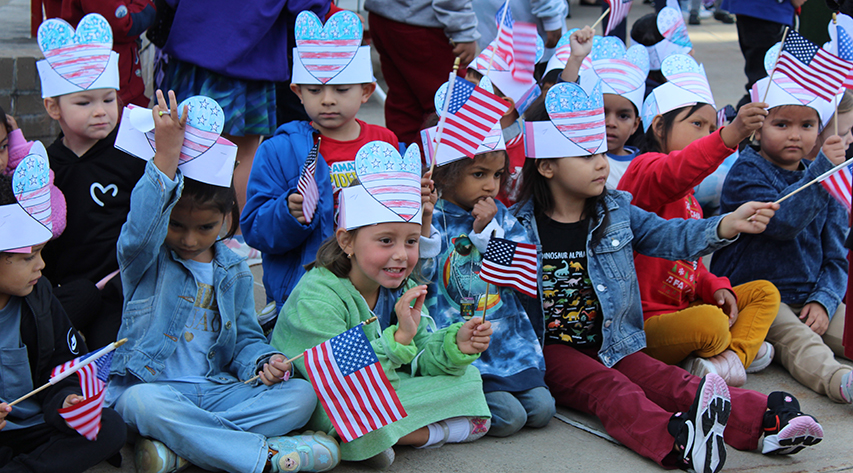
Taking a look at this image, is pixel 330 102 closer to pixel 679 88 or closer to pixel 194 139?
pixel 194 139

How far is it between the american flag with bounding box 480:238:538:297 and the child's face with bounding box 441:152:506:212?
41 centimetres

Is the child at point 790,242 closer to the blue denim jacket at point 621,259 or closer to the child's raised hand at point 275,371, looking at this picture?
the blue denim jacket at point 621,259

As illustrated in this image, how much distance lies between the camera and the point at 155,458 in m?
2.70

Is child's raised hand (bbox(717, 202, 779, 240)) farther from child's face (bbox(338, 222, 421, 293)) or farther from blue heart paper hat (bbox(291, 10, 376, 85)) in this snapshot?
blue heart paper hat (bbox(291, 10, 376, 85))

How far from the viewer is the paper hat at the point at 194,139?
2.79 meters

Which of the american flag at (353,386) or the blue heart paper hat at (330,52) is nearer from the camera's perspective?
the american flag at (353,386)

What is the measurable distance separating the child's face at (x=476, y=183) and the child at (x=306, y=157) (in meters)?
0.44

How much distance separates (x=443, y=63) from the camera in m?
5.02

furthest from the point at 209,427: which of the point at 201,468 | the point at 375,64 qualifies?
the point at 375,64

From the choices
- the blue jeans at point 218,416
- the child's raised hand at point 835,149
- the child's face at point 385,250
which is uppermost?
the child's raised hand at point 835,149

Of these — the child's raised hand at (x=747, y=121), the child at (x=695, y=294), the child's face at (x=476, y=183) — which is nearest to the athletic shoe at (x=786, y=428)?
the child at (x=695, y=294)

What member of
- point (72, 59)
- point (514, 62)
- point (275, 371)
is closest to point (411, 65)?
point (514, 62)

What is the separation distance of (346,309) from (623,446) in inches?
45.8

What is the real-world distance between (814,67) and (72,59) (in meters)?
3.24
